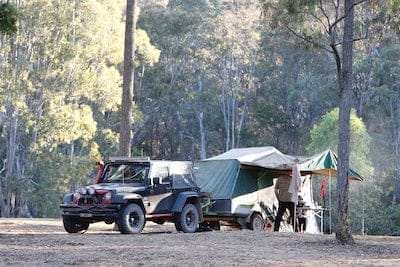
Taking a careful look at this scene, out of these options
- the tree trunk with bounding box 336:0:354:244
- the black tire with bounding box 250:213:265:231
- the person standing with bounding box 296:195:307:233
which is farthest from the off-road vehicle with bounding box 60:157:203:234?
the person standing with bounding box 296:195:307:233

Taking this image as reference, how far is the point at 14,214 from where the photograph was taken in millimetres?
32906

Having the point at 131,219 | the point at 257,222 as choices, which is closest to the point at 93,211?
the point at 131,219

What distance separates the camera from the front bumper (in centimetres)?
1405

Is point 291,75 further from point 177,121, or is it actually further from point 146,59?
point 146,59

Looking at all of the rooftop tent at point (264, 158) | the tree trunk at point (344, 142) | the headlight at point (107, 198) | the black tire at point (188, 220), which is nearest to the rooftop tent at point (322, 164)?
the rooftop tent at point (264, 158)

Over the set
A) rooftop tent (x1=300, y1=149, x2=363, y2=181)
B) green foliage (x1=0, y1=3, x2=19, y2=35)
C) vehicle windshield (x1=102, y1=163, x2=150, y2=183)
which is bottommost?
vehicle windshield (x1=102, y1=163, x2=150, y2=183)

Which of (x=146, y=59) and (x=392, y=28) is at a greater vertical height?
(x=146, y=59)

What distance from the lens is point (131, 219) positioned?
569 inches

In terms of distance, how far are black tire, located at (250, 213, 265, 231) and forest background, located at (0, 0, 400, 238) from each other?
11.1 meters

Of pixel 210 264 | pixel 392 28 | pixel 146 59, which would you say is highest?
pixel 146 59

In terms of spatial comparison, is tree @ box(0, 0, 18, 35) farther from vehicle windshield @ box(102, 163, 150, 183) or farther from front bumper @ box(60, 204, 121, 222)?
vehicle windshield @ box(102, 163, 150, 183)

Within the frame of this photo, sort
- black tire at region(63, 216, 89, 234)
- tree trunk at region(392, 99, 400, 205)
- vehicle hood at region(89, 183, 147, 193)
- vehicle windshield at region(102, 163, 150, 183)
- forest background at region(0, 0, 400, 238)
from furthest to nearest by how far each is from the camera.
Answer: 1. tree trunk at region(392, 99, 400, 205)
2. forest background at region(0, 0, 400, 238)
3. vehicle windshield at region(102, 163, 150, 183)
4. black tire at region(63, 216, 89, 234)
5. vehicle hood at region(89, 183, 147, 193)

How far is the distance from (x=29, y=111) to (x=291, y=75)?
20.8 meters

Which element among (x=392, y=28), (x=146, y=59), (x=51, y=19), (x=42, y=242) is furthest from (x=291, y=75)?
(x=42, y=242)
